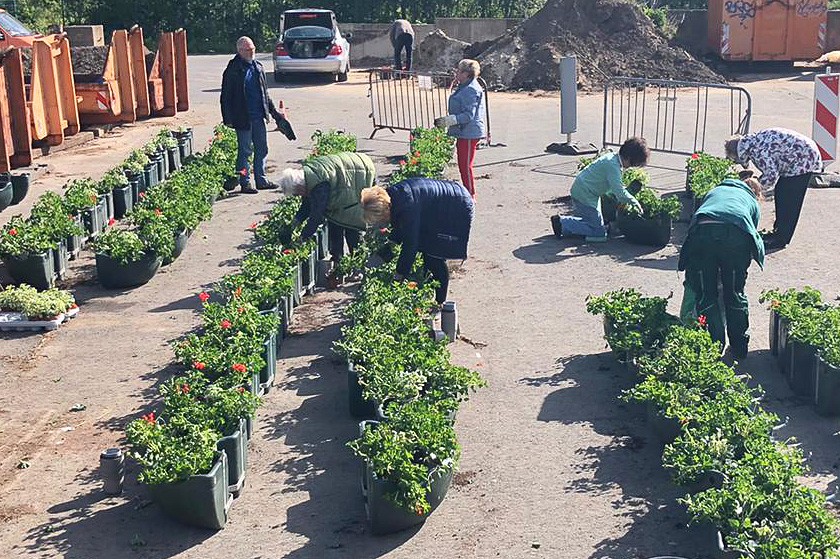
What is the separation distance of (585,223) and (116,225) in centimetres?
579

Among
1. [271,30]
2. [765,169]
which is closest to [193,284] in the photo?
[765,169]

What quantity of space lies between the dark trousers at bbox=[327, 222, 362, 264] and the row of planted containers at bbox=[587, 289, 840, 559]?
323 centimetres

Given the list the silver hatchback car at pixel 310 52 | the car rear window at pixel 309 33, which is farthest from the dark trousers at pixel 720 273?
the car rear window at pixel 309 33

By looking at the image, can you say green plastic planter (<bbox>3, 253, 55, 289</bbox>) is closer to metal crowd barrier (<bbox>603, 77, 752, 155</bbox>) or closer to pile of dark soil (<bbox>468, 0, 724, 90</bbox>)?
metal crowd barrier (<bbox>603, 77, 752, 155</bbox>)

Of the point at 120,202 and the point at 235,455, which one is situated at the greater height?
the point at 120,202

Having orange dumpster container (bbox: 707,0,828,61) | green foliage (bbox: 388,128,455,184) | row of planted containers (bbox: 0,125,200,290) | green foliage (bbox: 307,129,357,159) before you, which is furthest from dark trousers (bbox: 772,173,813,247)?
orange dumpster container (bbox: 707,0,828,61)

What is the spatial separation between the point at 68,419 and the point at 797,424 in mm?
5182

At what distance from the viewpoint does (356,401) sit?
786cm

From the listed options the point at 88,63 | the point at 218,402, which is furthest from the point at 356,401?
the point at 88,63

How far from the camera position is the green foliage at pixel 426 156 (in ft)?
44.4

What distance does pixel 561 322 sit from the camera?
988cm

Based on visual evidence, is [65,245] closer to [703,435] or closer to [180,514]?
[180,514]

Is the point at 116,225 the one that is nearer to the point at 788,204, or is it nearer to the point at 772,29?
the point at 788,204

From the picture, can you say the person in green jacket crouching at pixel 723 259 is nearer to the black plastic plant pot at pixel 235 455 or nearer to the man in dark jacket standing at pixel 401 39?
the black plastic plant pot at pixel 235 455
